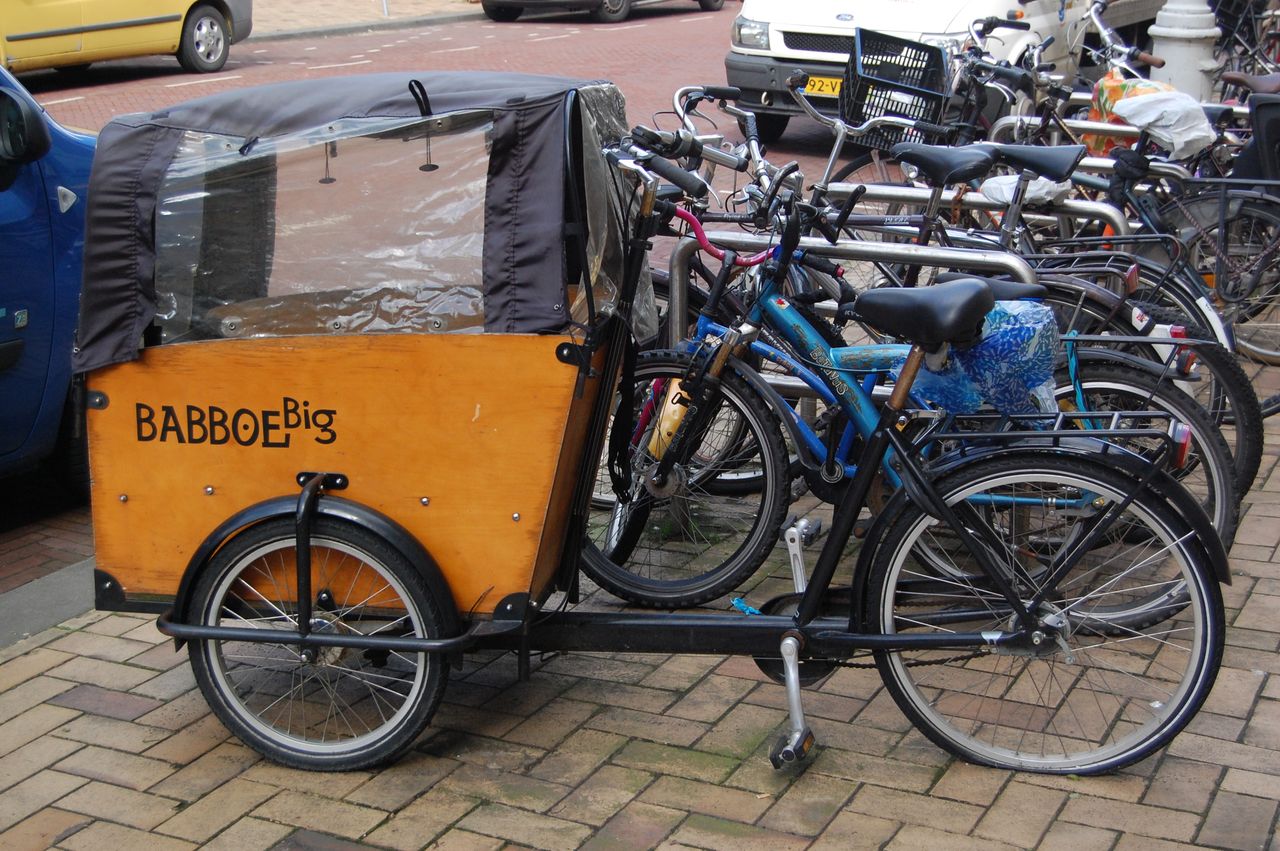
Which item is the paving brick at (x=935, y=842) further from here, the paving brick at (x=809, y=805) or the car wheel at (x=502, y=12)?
the car wheel at (x=502, y=12)

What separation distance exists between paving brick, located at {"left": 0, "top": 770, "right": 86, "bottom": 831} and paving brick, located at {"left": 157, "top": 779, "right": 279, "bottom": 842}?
0.33 m

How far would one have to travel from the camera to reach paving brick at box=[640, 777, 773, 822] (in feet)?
10.6

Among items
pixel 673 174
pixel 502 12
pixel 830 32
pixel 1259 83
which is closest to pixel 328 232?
pixel 673 174

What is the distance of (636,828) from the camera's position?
10.4 ft

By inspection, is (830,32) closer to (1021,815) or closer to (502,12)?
(1021,815)

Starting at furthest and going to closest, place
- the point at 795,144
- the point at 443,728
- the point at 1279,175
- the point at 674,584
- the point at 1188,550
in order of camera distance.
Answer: the point at 795,144, the point at 1279,175, the point at 674,584, the point at 443,728, the point at 1188,550

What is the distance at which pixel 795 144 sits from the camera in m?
12.2

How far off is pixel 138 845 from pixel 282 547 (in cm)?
74

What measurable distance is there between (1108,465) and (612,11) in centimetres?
1957

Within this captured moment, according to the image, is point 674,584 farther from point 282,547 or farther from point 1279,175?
point 1279,175

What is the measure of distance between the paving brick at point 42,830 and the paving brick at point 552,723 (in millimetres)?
1046

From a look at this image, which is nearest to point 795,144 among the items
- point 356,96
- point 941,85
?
point 941,85

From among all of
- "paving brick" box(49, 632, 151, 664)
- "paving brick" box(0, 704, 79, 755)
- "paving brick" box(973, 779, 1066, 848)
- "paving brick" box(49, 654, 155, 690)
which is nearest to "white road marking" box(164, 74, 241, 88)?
"paving brick" box(49, 632, 151, 664)

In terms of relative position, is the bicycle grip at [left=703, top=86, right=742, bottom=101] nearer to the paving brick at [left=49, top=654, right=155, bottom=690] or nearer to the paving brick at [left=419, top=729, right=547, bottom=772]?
the paving brick at [left=419, top=729, right=547, bottom=772]
